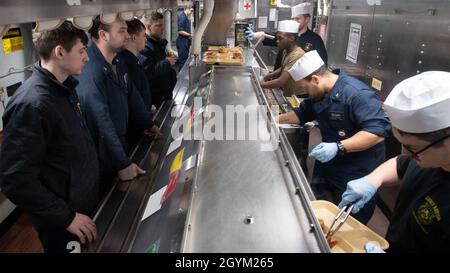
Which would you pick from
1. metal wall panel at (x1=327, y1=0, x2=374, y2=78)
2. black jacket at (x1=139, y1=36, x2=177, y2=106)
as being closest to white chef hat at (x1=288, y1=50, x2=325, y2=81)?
metal wall panel at (x1=327, y1=0, x2=374, y2=78)

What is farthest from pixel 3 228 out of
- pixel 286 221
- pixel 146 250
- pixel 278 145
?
pixel 286 221

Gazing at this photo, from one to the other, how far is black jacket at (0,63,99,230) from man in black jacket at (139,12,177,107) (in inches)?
72.1

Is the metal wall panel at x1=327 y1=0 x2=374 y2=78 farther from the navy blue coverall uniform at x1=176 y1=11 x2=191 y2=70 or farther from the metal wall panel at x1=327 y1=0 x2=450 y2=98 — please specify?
the navy blue coverall uniform at x1=176 y1=11 x2=191 y2=70

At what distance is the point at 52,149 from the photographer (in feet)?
5.24

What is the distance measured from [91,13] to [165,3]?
54.2 inches

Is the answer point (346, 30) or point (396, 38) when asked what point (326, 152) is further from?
point (346, 30)

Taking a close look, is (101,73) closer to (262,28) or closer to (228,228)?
(228,228)

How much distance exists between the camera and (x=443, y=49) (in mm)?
2256

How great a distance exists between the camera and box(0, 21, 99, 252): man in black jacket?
1.44m

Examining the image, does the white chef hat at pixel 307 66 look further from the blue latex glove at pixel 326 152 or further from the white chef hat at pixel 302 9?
the white chef hat at pixel 302 9

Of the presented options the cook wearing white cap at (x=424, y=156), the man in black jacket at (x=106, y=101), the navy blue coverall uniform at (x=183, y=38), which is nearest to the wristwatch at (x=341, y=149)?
the cook wearing white cap at (x=424, y=156)

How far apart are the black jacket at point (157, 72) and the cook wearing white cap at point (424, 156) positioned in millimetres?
2644

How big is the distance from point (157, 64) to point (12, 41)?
1.36 meters

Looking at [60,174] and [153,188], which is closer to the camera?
[60,174]
